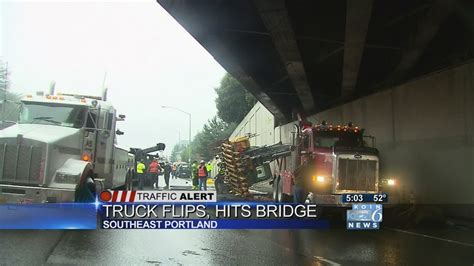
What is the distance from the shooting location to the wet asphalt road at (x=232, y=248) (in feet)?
25.8

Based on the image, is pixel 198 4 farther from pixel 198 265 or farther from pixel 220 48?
pixel 198 265

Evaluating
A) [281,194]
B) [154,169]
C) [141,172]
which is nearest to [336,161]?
[281,194]

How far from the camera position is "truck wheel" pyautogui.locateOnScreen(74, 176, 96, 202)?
30.6 feet

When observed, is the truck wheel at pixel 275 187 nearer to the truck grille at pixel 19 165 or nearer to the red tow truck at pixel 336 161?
the red tow truck at pixel 336 161

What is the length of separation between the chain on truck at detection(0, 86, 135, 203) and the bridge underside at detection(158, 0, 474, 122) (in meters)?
3.68

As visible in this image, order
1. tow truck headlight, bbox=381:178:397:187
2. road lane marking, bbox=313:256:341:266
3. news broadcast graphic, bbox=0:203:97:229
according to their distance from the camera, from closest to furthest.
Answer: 1. news broadcast graphic, bbox=0:203:97:229
2. road lane marking, bbox=313:256:341:266
3. tow truck headlight, bbox=381:178:397:187

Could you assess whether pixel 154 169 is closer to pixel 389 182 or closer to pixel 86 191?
pixel 86 191

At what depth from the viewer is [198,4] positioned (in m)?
14.3

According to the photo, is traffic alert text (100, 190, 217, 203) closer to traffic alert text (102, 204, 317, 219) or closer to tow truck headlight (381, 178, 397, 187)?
traffic alert text (102, 204, 317, 219)

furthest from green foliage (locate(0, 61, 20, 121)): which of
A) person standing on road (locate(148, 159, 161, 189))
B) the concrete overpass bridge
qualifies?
the concrete overpass bridge

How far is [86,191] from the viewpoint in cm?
980

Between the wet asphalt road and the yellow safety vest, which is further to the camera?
the yellow safety vest

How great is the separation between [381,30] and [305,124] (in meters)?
4.21

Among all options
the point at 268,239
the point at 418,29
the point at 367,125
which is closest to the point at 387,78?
the point at 367,125
